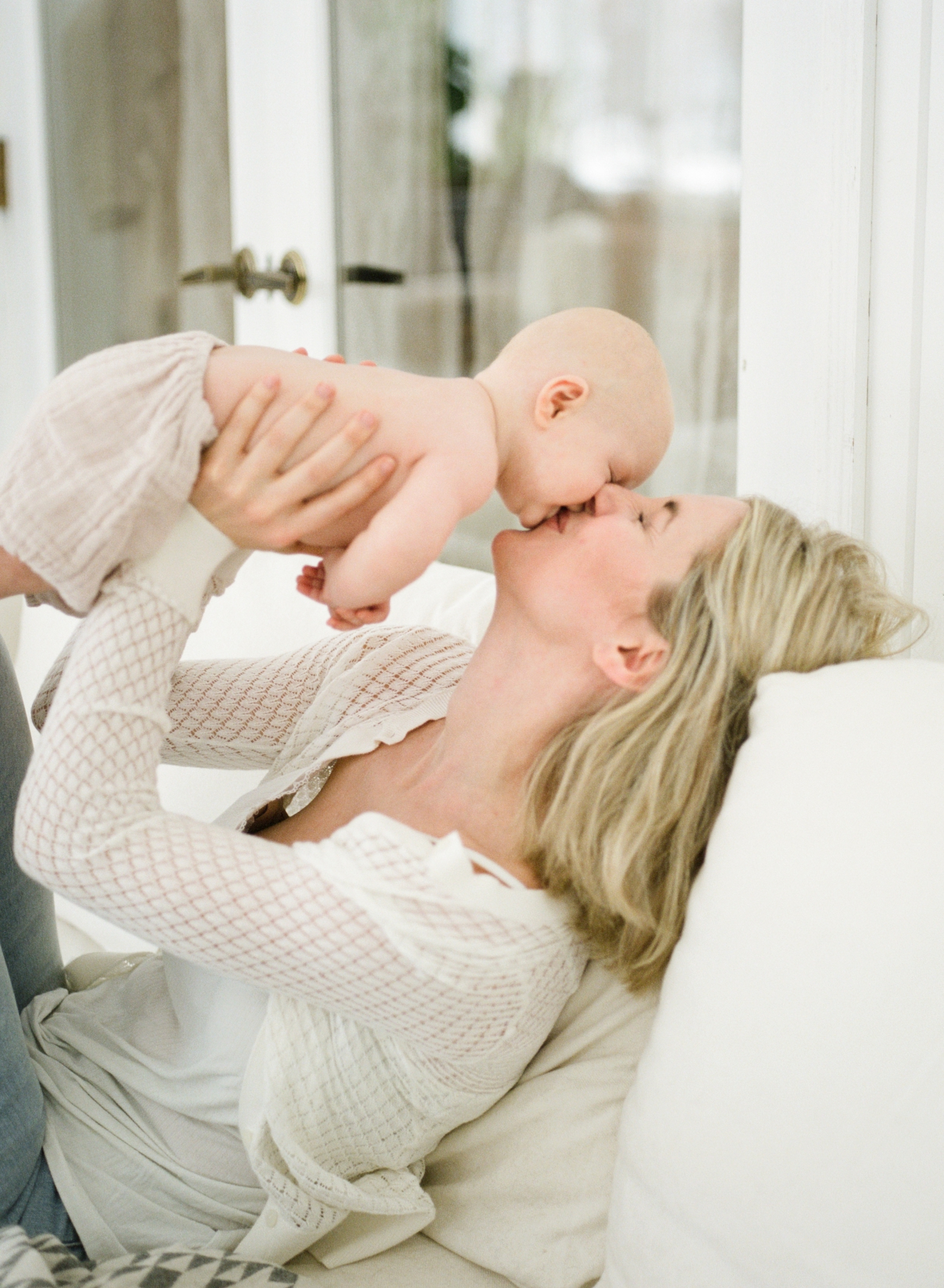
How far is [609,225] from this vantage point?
1.68 metres

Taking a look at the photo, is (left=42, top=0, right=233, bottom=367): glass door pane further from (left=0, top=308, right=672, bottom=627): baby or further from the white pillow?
the white pillow

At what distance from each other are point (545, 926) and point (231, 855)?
25 centimetres

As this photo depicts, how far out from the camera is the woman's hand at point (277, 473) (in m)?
0.83

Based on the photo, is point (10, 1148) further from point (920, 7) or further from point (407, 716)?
point (920, 7)

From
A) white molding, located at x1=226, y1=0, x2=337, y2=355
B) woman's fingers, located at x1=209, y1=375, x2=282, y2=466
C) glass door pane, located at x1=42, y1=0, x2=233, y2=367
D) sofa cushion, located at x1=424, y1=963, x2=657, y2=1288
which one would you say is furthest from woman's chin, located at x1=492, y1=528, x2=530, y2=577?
glass door pane, located at x1=42, y1=0, x2=233, y2=367

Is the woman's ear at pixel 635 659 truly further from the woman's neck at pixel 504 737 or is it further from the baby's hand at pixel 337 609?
→ the baby's hand at pixel 337 609

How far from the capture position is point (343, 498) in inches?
33.4

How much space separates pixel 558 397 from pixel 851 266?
18.7 inches

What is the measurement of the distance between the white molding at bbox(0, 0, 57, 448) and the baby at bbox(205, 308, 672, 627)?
221 centimetres

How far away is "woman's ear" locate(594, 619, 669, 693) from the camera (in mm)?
907

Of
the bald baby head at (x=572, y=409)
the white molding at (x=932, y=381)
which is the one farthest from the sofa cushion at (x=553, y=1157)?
the white molding at (x=932, y=381)

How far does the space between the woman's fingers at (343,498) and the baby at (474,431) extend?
17mm

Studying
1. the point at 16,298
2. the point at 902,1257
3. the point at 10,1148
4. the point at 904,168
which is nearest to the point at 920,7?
the point at 904,168

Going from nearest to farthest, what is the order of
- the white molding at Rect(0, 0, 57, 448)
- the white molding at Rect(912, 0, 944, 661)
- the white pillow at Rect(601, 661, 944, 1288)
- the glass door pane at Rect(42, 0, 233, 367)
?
the white pillow at Rect(601, 661, 944, 1288) < the white molding at Rect(912, 0, 944, 661) < the glass door pane at Rect(42, 0, 233, 367) < the white molding at Rect(0, 0, 57, 448)
